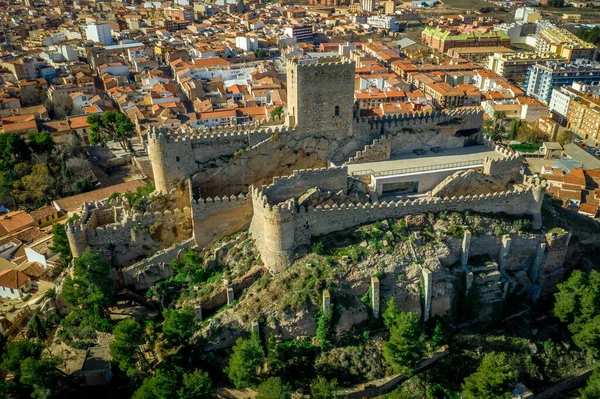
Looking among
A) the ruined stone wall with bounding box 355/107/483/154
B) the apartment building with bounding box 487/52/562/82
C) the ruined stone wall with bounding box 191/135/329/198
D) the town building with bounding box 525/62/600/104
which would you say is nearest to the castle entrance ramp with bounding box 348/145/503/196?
the ruined stone wall with bounding box 355/107/483/154

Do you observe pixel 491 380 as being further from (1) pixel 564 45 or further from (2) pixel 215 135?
(1) pixel 564 45

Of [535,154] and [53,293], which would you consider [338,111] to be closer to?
[53,293]

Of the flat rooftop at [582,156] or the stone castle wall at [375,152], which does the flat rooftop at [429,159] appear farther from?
the flat rooftop at [582,156]

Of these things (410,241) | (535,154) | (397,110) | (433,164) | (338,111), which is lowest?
(535,154)

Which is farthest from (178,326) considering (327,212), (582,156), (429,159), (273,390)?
(582,156)

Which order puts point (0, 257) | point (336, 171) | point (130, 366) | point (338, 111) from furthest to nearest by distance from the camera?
1. point (0, 257)
2. point (338, 111)
3. point (336, 171)
4. point (130, 366)

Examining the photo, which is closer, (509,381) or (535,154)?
(509,381)

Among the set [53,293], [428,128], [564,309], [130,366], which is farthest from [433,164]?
[53,293]
